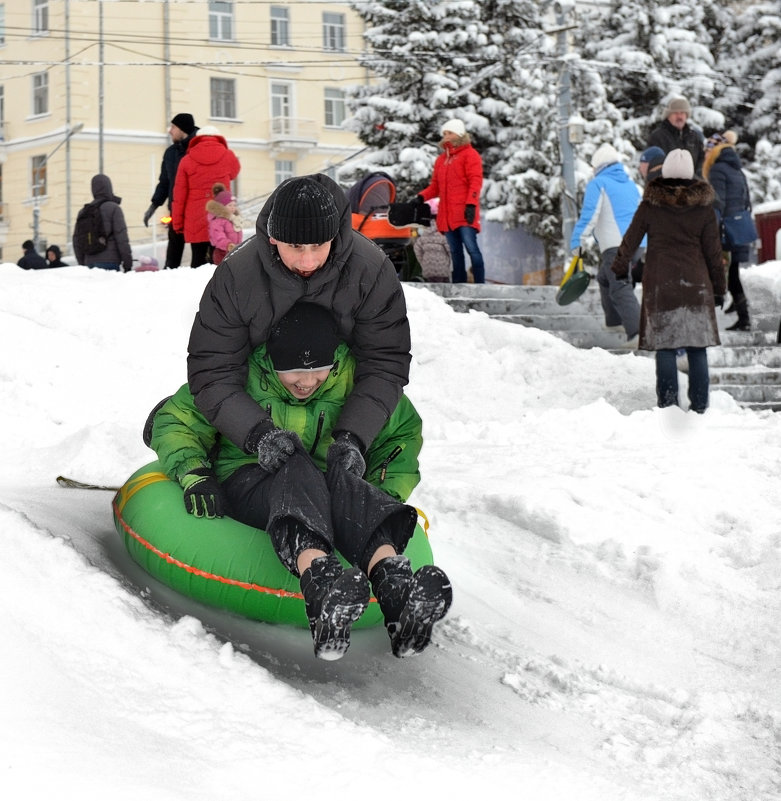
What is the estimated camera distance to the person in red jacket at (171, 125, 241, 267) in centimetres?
1015

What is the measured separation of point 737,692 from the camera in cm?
348

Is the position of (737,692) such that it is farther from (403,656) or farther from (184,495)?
(184,495)

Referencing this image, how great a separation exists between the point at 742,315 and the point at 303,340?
271 inches

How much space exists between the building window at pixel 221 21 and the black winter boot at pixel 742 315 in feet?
94.0

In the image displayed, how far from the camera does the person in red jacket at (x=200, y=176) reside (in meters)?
10.1

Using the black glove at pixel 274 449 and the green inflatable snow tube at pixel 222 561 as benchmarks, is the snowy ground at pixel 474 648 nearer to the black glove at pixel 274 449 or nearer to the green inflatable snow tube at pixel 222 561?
the green inflatable snow tube at pixel 222 561

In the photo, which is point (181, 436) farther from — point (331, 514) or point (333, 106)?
point (333, 106)

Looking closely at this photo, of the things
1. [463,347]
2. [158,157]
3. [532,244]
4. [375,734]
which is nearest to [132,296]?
[463,347]

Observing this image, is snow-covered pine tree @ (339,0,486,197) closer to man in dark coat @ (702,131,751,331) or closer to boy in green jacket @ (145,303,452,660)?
man in dark coat @ (702,131,751,331)

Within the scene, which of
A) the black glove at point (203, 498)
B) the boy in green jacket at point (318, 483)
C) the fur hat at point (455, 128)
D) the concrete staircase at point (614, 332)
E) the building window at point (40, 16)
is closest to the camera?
the boy in green jacket at point (318, 483)

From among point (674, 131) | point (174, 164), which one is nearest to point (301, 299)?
point (674, 131)

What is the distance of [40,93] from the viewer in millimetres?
34594

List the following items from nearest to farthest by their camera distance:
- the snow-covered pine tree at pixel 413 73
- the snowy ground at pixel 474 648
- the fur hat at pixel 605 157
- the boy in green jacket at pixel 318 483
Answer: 1. the snowy ground at pixel 474 648
2. the boy in green jacket at pixel 318 483
3. the fur hat at pixel 605 157
4. the snow-covered pine tree at pixel 413 73

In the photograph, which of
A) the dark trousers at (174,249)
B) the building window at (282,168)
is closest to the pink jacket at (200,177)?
the dark trousers at (174,249)
